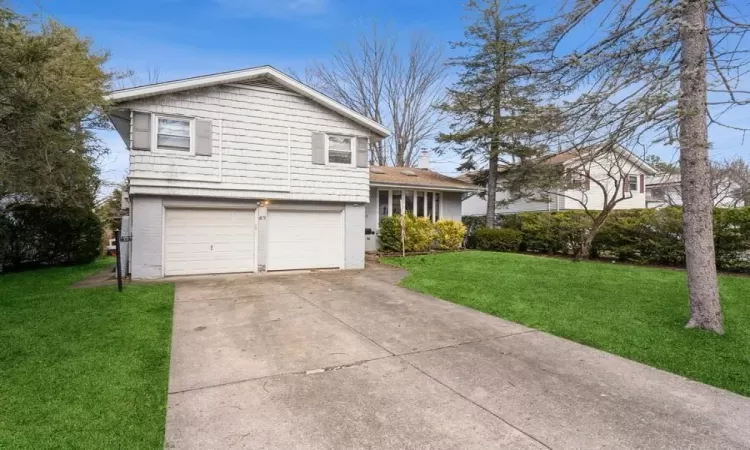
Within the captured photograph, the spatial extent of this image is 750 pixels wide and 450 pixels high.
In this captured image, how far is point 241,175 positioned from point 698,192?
9.43m

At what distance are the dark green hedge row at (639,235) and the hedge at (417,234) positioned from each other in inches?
71.8

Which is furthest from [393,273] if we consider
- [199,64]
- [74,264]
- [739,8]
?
[199,64]

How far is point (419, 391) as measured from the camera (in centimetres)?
363


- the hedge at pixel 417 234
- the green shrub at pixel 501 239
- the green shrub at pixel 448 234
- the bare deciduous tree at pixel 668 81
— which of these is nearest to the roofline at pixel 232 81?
the hedge at pixel 417 234

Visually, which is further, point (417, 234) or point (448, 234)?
point (448, 234)

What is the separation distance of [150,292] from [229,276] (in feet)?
8.21

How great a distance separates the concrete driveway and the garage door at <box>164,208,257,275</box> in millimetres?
4521

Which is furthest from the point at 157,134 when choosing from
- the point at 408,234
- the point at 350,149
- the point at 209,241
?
the point at 408,234

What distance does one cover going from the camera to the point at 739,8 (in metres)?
5.03

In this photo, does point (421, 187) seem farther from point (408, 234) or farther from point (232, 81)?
point (232, 81)

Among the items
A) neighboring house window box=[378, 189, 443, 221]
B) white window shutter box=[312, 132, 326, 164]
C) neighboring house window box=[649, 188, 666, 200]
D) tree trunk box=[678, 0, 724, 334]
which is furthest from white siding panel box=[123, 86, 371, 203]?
neighboring house window box=[649, 188, 666, 200]

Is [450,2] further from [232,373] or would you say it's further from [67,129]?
[232,373]

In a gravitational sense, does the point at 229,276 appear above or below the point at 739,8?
below

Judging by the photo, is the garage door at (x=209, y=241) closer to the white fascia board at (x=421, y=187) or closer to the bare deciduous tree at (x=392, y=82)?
the white fascia board at (x=421, y=187)
